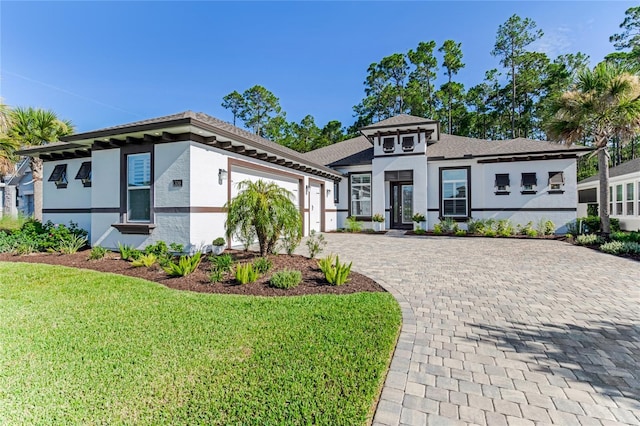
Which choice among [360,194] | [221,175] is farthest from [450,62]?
[221,175]

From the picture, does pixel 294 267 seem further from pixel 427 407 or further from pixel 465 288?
pixel 427 407

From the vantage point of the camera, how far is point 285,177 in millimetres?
11883

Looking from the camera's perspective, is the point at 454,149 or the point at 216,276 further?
the point at 454,149

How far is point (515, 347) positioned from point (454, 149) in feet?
48.2

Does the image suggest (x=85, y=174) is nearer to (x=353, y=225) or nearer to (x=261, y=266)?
(x=261, y=266)

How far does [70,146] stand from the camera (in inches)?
388

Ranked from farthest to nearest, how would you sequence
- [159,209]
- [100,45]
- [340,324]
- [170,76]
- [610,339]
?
[170,76] → [100,45] → [159,209] → [340,324] → [610,339]

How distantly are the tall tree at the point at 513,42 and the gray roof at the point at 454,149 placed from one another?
557 inches

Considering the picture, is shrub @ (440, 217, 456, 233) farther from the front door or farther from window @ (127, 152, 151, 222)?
window @ (127, 152, 151, 222)

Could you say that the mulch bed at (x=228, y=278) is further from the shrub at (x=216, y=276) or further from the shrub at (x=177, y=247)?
the shrub at (x=177, y=247)

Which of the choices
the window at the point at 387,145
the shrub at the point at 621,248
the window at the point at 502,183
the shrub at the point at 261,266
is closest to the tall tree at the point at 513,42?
the window at the point at 502,183

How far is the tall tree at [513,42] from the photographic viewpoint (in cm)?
2503

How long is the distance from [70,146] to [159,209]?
5.08 metres

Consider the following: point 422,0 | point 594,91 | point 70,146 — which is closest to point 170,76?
point 70,146
